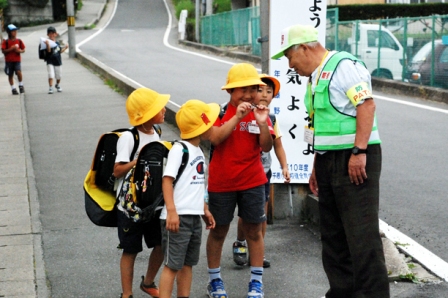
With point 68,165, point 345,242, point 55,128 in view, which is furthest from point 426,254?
point 55,128

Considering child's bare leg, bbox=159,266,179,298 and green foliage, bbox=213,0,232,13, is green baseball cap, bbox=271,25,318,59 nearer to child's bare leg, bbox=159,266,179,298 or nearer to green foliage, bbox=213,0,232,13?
child's bare leg, bbox=159,266,179,298

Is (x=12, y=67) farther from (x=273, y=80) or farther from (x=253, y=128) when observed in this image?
(x=253, y=128)

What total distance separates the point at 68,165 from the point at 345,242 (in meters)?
6.11

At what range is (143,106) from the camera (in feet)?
15.9

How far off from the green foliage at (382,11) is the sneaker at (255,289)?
28.6 m

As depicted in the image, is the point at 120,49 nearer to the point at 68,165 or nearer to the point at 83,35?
the point at 83,35

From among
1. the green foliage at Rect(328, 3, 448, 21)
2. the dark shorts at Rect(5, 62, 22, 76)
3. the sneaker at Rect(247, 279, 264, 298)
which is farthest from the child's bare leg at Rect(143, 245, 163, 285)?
the green foliage at Rect(328, 3, 448, 21)

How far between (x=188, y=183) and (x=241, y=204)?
67 centimetres

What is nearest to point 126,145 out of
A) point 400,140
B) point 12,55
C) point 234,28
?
point 400,140

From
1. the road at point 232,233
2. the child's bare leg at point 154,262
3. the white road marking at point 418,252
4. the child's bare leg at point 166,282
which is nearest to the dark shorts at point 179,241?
the child's bare leg at point 166,282

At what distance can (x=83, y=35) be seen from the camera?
4488 cm

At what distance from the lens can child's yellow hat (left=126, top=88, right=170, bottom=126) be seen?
4824mm

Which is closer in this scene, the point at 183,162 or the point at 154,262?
the point at 183,162

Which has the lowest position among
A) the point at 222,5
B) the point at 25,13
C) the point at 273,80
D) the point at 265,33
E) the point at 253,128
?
the point at 253,128
